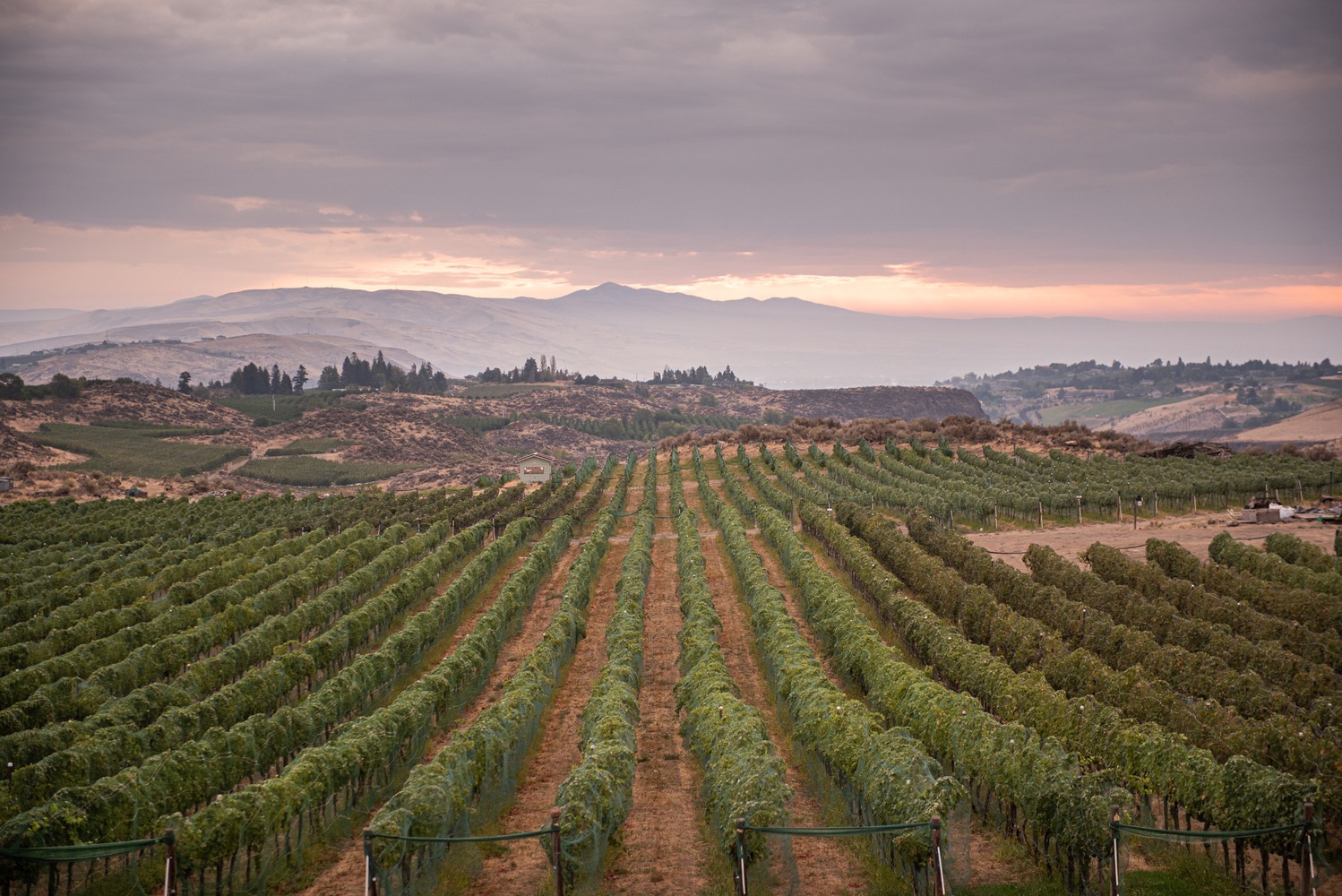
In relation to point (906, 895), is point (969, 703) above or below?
above

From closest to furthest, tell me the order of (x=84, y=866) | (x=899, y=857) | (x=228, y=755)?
1. (x=899, y=857)
2. (x=84, y=866)
3. (x=228, y=755)

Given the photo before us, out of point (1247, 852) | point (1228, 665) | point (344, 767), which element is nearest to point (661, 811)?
point (344, 767)

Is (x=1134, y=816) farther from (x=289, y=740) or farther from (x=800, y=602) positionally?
(x=800, y=602)

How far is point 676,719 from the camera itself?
28.0 meters

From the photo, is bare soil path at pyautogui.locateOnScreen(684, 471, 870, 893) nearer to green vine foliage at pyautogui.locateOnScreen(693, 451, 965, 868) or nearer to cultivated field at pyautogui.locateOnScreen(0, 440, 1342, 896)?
cultivated field at pyautogui.locateOnScreen(0, 440, 1342, 896)

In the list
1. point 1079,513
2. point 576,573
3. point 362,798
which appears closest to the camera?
point 362,798

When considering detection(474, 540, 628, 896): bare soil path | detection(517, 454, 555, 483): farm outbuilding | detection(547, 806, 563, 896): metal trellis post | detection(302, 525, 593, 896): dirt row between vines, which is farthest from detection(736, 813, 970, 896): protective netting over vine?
detection(517, 454, 555, 483): farm outbuilding

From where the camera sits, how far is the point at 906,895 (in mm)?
18234

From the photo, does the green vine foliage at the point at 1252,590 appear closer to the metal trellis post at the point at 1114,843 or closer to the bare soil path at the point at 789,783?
the bare soil path at the point at 789,783

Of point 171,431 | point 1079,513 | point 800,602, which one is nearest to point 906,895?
point 800,602

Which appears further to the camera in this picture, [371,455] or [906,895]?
[371,455]

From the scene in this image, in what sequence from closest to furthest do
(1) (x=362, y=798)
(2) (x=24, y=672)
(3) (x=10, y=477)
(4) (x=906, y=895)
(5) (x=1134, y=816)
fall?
(4) (x=906, y=895) → (5) (x=1134, y=816) → (1) (x=362, y=798) → (2) (x=24, y=672) → (3) (x=10, y=477)

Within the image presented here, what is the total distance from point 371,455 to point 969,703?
5108 inches

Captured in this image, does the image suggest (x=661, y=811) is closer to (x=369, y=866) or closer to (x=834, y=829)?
(x=834, y=829)
